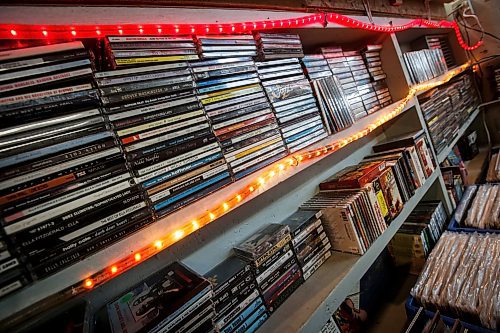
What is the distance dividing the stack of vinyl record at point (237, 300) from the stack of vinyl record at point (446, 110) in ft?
5.87

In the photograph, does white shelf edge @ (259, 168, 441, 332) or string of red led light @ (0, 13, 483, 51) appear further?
white shelf edge @ (259, 168, 441, 332)

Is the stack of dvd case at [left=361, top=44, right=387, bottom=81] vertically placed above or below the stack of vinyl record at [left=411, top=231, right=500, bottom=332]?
above

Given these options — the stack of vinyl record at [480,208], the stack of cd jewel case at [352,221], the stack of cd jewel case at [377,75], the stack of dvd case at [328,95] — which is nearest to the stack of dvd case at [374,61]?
the stack of cd jewel case at [377,75]

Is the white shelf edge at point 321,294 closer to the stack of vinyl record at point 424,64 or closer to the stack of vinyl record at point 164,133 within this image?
the stack of vinyl record at point 164,133

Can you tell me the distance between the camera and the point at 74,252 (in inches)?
22.1

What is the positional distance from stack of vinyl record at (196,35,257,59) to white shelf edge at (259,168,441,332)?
0.98 meters

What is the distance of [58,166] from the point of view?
0.58 meters

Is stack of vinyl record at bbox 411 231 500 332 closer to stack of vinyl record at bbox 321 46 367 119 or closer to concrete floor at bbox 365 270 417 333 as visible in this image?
concrete floor at bbox 365 270 417 333

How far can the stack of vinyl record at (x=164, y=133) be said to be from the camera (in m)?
0.70

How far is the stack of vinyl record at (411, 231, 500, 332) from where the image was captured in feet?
3.74

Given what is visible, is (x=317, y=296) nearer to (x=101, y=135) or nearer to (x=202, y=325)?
(x=202, y=325)

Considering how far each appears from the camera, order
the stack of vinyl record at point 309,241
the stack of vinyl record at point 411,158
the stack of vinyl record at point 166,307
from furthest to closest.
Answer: the stack of vinyl record at point 411,158 < the stack of vinyl record at point 309,241 < the stack of vinyl record at point 166,307

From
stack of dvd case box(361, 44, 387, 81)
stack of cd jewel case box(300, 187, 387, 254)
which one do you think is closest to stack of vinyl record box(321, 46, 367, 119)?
stack of dvd case box(361, 44, 387, 81)

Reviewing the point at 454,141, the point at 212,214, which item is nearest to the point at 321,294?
the point at 212,214
